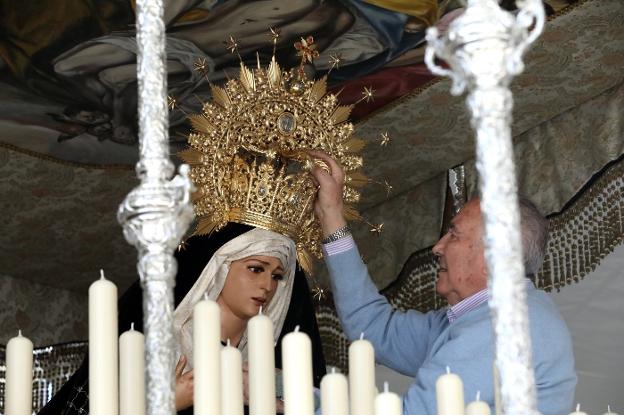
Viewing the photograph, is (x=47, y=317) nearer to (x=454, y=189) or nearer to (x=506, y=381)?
(x=454, y=189)

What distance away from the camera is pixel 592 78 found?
16.6 ft

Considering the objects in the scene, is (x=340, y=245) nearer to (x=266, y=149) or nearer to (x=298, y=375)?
(x=266, y=149)

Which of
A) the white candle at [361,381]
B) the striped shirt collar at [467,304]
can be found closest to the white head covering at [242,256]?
the striped shirt collar at [467,304]

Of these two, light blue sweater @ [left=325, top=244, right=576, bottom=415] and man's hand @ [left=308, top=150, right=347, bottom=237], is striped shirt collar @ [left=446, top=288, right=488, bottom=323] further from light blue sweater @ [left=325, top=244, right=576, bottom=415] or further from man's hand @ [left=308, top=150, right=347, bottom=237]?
man's hand @ [left=308, top=150, right=347, bottom=237]

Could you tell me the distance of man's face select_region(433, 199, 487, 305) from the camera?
3594 mm

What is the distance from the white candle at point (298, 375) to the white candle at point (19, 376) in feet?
1.58

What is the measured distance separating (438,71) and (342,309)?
1.78 meters

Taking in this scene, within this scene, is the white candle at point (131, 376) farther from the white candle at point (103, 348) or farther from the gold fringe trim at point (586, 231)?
the gold fringe trim at point (586, 231)

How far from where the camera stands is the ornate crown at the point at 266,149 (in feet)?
12.8

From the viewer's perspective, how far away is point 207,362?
224 centimetres

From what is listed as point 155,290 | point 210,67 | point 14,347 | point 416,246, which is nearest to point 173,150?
point 210,67

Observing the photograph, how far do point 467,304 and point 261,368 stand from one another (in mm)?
1303

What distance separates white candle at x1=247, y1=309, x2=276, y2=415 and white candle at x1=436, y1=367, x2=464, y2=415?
28cm

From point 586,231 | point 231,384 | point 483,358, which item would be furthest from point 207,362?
point 586,231
